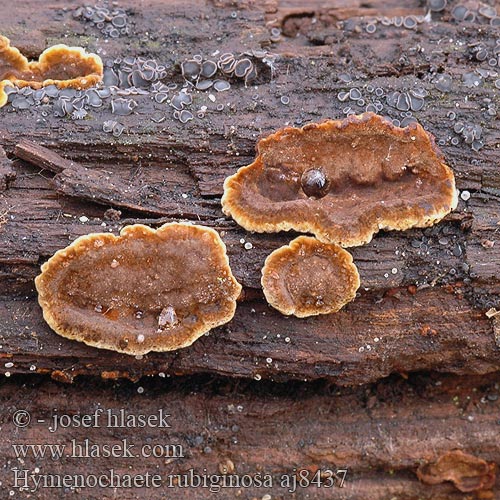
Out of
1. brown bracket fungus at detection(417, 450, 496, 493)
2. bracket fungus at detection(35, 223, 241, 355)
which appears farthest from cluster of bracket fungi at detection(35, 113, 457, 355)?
brown bracket fungus at detection(417, 450, 496, 493)

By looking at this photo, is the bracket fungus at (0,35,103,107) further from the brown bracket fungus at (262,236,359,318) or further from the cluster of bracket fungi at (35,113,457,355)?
the brown bracket fungus at (262,236,359,318)

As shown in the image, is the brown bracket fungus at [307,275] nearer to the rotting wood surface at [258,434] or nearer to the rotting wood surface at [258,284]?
the rotting wood surface at [258,284]

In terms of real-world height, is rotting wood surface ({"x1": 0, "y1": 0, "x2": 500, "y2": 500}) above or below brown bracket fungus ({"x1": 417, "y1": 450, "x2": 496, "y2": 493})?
above

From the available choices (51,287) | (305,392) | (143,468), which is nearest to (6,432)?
(143,468)

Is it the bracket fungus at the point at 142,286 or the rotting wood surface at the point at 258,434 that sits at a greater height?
the bracket fungus at the point at 142,286

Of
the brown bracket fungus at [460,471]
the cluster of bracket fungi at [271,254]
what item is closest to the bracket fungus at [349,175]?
the cluster of bracket fungi at [271,254]

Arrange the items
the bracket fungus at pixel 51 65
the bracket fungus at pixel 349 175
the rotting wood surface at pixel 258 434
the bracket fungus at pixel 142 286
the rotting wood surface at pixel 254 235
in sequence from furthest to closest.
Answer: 1. the bracket fungus at pixel 51 65
2. the rotting wood surface at pixel 258 434
3. the rotting wood surface at pixel 254 235
4. the bracket fungus at pixel 349 175
5. the bracket fungus at pixel 142 286

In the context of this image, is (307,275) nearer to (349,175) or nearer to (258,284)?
(258,284)

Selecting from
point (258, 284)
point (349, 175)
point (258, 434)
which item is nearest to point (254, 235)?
point (258, 284)
